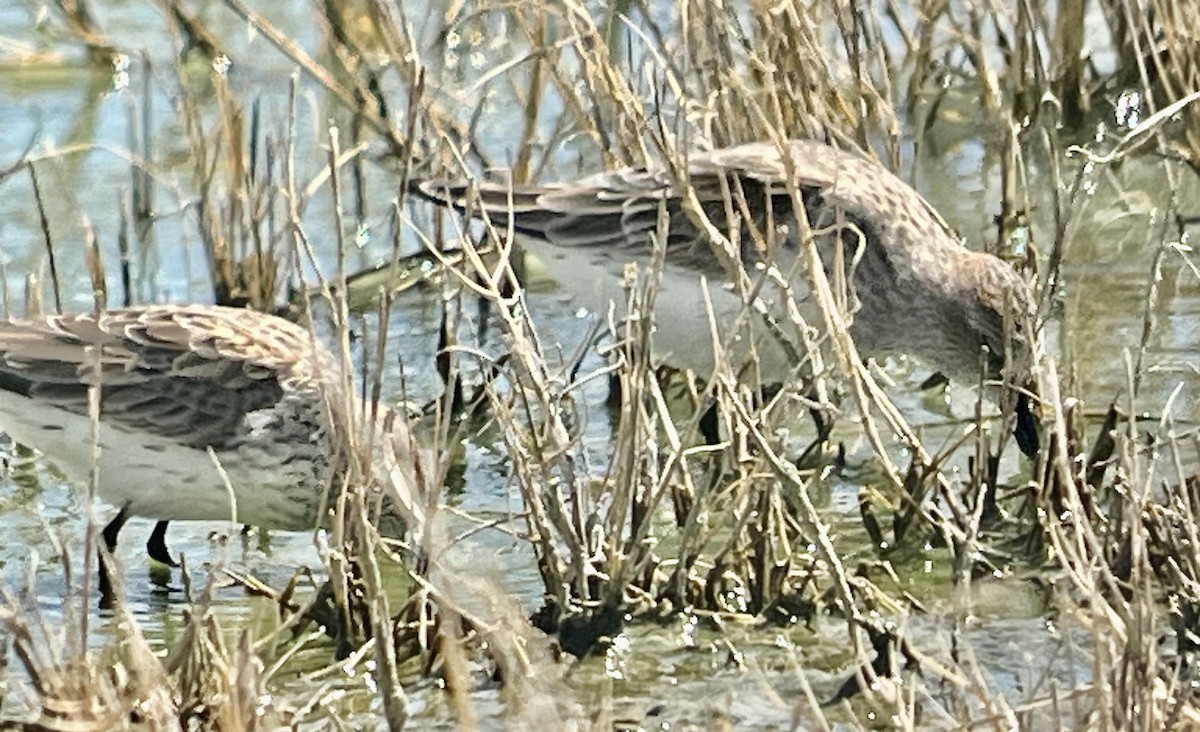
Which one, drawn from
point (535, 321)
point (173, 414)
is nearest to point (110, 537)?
point (173, 414)

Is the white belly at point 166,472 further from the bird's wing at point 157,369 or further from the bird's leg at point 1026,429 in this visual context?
the bird's leg at point 1026,429

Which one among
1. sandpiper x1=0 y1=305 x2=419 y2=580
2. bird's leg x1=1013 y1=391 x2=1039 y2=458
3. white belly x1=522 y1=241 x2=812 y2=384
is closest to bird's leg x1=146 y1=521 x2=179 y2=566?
sandpiper x1=0 y1=305 x2=419 y2=580

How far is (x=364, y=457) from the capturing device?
4.75 meters

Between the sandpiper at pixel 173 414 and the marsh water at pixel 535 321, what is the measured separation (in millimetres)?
167

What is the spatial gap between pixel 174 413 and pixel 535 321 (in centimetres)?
179

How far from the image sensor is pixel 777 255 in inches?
243

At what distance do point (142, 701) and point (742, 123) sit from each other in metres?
3.23

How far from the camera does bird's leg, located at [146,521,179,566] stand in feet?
19.0

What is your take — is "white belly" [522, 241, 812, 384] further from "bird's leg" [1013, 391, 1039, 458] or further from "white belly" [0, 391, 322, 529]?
"white belly" [0, 391, 322, 529]

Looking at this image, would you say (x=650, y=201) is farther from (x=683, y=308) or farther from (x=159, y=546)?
(x=159, y=546)

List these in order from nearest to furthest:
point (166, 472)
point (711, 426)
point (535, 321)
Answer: point (166, 472)
point (711, 426)
point (535, 321)

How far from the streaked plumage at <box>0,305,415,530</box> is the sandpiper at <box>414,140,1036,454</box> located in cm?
72

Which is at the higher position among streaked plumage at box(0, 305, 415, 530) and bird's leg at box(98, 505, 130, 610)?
streaked plumage at box(0, 305, 415, 530)

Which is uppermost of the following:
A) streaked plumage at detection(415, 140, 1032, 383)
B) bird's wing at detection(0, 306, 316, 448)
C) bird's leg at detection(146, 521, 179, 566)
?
streaked plumage at detection(415, 140, 1032, 383)
